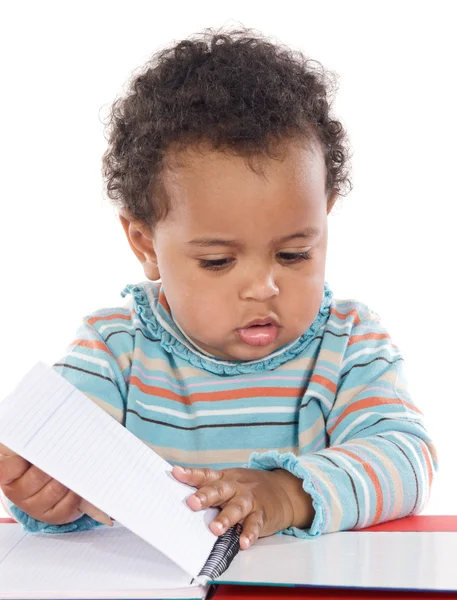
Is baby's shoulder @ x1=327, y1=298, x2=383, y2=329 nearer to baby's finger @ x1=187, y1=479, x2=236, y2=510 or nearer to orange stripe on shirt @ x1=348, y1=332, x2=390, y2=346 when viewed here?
orange stripe on shirt @ x1=348, y1=332, x2=390, y2=346

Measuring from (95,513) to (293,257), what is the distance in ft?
1.23

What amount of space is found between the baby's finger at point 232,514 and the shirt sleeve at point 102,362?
1.14 feet

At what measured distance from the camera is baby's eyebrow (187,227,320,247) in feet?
3.50

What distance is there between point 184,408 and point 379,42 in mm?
1401

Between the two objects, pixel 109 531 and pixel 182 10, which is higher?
pixel 182 10

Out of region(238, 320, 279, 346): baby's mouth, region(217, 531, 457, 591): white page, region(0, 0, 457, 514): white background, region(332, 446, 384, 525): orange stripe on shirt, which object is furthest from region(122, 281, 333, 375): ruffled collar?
region(0, 0, 457, 514): white background

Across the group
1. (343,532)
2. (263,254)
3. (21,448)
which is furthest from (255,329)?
(21,448)

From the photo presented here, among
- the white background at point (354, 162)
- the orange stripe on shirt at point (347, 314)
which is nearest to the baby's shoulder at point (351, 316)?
the orange stripe on shirt at point (347, 314)

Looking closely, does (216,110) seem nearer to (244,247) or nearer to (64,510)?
(244,247)

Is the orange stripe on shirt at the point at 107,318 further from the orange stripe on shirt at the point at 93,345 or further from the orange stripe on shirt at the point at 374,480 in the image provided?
the orange stripe on shirt at the point at 374,480

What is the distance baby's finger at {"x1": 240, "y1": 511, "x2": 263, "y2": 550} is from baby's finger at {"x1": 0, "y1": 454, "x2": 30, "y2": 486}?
24 centimetres

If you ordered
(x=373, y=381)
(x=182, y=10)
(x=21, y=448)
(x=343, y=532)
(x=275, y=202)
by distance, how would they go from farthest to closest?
(x=182, y=10) → (x=373, y=381) → (x=275, y=202) → (x=343, y=532) → (x=21, y=448)

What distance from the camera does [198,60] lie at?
1217mm

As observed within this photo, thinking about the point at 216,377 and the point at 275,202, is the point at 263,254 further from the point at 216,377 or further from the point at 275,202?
the point at 216,377
